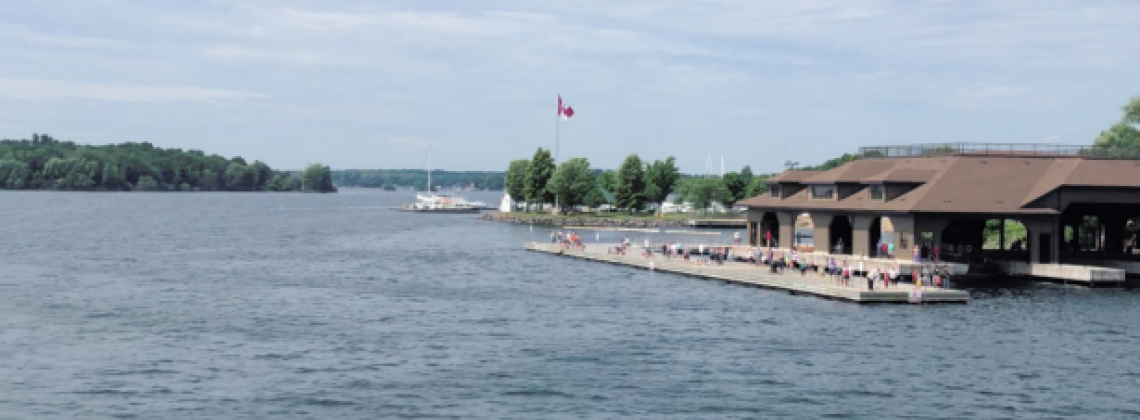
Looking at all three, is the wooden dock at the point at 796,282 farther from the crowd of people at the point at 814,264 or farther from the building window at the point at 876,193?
the building window at the point at 876,193

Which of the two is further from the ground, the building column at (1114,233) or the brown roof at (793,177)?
the brown roof at (793,177)

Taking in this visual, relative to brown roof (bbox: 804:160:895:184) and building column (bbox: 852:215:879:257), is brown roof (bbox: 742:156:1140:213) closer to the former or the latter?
brown roof (bbox: 804:160:895:184)

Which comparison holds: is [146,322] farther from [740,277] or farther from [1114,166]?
[1114,166]

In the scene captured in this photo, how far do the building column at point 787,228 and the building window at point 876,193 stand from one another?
1155 centimetres

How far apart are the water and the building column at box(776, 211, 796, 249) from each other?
17.3 metres

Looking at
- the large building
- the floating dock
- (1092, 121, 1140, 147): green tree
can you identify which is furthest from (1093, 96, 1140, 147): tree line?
the floating dock

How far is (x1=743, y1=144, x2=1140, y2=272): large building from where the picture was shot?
95.1 metres

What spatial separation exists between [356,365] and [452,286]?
37.4 metres

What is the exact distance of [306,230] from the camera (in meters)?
190

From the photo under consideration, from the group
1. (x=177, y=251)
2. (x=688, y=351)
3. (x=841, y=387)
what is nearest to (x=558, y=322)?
(x=688, y=351)

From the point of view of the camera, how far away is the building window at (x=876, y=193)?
328ft

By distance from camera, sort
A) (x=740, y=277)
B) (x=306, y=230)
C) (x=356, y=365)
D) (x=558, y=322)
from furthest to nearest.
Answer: (x=306, y=230) → (x=740, y=277) → (x=558, y=322) → (x=356, y=365)

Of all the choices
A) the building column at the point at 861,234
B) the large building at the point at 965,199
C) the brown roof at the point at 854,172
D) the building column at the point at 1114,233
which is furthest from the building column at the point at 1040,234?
the building column at the point at 1114,233

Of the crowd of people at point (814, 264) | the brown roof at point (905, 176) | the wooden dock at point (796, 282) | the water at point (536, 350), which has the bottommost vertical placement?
the water at point (536, 350)
